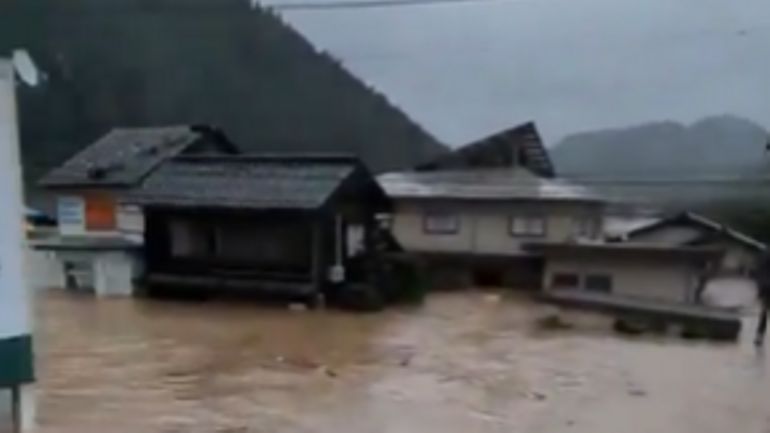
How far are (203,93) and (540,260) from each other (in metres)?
16.1

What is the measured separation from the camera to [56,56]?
98.0 ft

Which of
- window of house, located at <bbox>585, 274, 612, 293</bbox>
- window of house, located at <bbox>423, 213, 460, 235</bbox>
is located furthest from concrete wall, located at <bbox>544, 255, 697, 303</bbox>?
window of house, located at <bbox>423, 213, 460, 235</bbox>

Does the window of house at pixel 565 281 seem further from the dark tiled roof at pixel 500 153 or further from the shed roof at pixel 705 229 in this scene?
the dark tiled roof at pixel 500 153

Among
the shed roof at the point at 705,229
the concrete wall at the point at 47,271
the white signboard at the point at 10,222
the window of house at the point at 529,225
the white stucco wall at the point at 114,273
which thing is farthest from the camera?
the window of house at the point at 529,225

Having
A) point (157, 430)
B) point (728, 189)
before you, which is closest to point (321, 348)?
point (157, 430)

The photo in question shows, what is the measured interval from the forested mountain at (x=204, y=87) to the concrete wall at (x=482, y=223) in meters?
3.94

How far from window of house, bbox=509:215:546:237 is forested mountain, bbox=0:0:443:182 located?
19.8 feet

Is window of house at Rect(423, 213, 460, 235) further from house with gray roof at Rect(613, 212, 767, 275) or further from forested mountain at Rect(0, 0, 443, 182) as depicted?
forested mountain at Rect(0, 0, 443, 182)

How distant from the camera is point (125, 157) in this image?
21641mm

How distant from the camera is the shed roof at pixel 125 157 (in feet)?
68.2

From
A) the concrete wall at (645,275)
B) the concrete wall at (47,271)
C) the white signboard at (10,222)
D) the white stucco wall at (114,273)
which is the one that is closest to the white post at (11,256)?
the white signboard at (10,222)

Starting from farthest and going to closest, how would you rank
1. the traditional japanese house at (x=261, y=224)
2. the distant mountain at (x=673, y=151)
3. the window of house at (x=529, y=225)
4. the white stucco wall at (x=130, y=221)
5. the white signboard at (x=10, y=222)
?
the window of house at (x=529, y=225) < the white stucco wall at (x=130, y=221) < the traditional japanese house at (x=261, y=224) < the distant mountain at (x=673, y=151) < the white signboard at (x=10, y=222)

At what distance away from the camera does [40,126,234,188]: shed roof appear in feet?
68.2

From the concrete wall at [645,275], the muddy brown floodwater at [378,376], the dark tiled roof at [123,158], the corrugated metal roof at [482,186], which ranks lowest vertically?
the muddy brown floodwater at [378,376]
